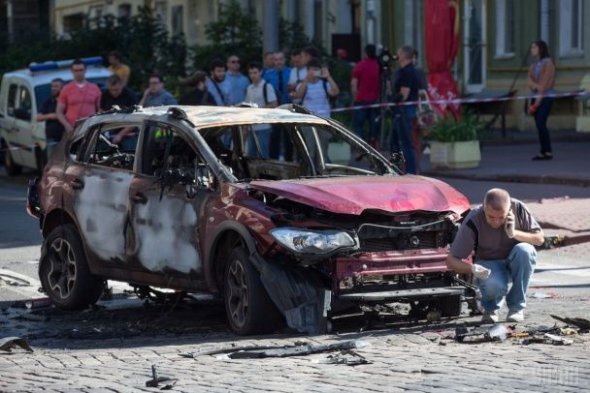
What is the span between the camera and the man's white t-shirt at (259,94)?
70.7ft

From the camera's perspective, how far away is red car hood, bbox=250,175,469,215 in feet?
35.4

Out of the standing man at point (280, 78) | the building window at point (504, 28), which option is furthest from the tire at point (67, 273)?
the building window at point (504, 28)

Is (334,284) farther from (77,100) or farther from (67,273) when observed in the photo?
(77,100)

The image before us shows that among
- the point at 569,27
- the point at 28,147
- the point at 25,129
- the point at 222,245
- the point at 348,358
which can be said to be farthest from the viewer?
the point at 569,27

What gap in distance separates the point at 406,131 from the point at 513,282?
1008 cm

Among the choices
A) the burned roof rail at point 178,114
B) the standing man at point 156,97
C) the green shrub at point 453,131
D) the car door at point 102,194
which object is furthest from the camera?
the green shrub at point 453,131

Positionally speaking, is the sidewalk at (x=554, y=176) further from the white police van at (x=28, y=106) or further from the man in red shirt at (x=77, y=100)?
the white police van at (x=28, y=106)

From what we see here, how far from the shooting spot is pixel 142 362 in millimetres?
9930

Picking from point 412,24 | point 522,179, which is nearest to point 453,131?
point 522,179

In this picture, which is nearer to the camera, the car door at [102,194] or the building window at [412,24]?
the car door at [102,194]

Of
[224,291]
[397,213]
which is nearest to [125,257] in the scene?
[224,291]

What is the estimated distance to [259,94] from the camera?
21.8 meters

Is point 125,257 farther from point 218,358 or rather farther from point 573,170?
point 573,170

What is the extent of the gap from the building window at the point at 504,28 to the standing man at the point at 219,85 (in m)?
11.2
